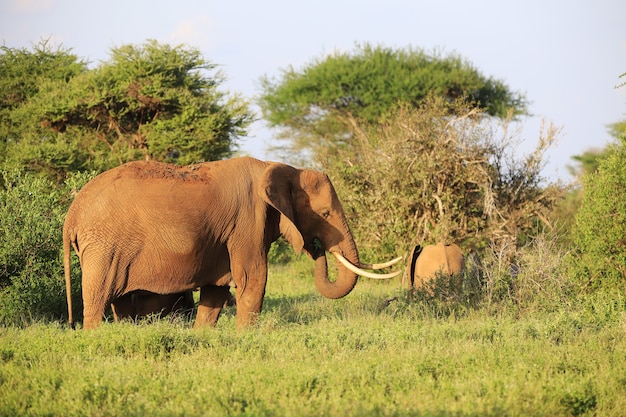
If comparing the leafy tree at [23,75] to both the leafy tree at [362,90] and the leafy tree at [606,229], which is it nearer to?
the leafy tree at [362,90]

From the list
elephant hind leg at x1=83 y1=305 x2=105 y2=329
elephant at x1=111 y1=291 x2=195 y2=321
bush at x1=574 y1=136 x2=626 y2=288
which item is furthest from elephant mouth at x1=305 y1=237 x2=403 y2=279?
bush at x1=574 y1=136 x2=626 y2=288

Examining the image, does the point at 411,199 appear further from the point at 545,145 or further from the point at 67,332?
the point at 67,332

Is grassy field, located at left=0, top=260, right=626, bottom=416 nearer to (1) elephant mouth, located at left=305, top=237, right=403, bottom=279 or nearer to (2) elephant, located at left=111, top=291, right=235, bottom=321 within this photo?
(2) elephant, located at left=111, top=291, right=235, bottom=321

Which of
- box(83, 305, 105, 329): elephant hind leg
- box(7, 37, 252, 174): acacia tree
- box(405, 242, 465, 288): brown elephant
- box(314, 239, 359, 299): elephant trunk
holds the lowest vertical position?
box(83, 305, 105, 329): elephant hind leg

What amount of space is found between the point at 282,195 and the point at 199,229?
95 cm

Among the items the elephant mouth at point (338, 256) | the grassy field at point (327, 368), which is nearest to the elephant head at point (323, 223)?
the elephant mouth at point (338, 256)

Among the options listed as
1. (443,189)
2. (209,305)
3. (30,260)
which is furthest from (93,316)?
(443,189)

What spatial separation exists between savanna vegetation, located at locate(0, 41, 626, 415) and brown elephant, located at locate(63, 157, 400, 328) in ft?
1.53

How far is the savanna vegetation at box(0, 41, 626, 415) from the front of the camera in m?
7.11

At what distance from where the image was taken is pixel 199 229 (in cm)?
986

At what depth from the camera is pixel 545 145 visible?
58.2ft

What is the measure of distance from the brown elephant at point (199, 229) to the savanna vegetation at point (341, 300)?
1.53ft

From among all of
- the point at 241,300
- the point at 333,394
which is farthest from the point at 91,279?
the point at 333,394

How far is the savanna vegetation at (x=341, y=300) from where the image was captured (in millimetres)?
7105
